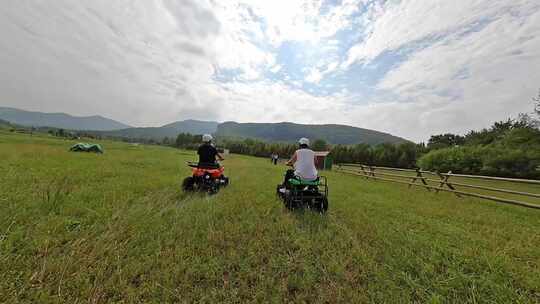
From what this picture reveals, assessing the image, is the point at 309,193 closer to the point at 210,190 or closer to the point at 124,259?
the point at 210,190

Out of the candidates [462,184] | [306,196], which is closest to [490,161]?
[462,184]

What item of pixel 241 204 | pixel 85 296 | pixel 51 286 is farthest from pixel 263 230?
pixel 51 286

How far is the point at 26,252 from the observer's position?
2.50 metres

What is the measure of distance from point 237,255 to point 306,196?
271cm

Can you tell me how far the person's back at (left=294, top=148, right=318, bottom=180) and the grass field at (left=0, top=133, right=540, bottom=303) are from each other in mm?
1042

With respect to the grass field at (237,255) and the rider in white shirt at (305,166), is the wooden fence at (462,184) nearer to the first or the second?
the grass field at (237,255)

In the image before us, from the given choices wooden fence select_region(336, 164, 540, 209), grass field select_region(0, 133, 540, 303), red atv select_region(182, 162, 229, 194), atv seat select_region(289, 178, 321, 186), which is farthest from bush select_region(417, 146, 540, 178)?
red atv select_region(182, 162, 229, 194)

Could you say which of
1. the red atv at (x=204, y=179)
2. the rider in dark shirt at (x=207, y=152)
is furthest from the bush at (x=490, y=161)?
the rider in dark shirt at (x=207, y=152)

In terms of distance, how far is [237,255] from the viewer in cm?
295

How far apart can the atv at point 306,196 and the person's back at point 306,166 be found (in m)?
0.15

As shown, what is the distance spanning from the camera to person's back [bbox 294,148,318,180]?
5.12 metres

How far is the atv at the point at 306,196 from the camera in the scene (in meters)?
5.11

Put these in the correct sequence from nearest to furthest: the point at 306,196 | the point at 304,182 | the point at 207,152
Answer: the point at 304,182, the point at 306,196, the point at 207,152

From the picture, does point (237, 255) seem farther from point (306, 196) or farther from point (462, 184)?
point (462, 184)
